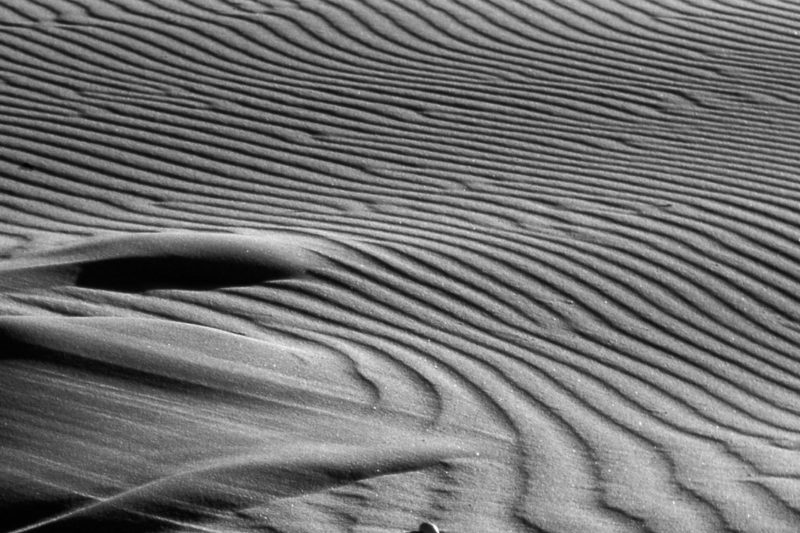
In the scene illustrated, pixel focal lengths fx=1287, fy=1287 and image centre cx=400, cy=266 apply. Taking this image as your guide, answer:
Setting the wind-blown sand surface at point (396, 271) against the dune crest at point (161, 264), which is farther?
the dune crest at point (161, 264)

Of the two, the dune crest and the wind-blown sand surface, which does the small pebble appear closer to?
the wind-blown sand surface

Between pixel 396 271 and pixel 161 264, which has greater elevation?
pixel 396 271

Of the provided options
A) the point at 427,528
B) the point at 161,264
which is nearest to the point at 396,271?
the point at 161,264

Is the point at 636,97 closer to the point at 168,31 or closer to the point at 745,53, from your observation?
the point at 745,53

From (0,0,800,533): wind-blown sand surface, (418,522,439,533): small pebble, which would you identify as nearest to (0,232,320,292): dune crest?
(0,0,800,533): wind-blown sand surface

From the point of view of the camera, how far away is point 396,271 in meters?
4.84

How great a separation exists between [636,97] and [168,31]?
314 cm

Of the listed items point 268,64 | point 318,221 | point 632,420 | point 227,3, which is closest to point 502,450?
point 632,420

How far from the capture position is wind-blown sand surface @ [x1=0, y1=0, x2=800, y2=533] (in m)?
3.27

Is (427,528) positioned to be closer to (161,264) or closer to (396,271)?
(396,271)

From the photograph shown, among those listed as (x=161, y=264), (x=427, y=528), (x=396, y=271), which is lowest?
(x=427, y=528)

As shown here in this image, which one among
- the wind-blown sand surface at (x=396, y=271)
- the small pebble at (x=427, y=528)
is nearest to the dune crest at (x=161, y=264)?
the wind-blown sand surface at (x=396, y=271)

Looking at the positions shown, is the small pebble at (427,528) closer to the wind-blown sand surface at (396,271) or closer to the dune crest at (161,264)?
the wind-blown sand surface at (396,271)

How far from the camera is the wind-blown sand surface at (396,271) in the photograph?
3273mm
